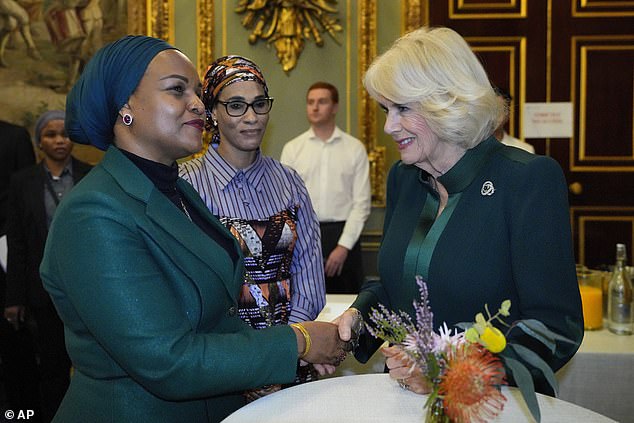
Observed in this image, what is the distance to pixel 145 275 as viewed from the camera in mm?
1547

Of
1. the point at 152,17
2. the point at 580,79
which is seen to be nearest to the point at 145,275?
the point at 152,17

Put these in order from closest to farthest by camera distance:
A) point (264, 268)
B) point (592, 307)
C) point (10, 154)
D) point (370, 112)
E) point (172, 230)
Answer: point (172, 230) → point (264, 268) → point (592, 307) → point (10, 154) → point (370, 112)

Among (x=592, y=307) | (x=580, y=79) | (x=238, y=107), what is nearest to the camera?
(x=238, y=107)

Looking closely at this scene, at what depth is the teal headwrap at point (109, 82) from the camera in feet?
5.58

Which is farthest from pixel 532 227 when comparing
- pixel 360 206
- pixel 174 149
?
pixel 360 206

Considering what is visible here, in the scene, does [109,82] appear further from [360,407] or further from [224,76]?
[360,407]

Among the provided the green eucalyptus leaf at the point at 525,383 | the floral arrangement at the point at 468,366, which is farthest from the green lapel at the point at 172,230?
the green eucalyptus leaf at the point at 525,383

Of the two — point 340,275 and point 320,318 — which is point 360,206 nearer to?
point 340,275

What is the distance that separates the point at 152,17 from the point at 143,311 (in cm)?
526

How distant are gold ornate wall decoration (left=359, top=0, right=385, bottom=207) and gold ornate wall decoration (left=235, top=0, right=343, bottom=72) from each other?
0.76 ft

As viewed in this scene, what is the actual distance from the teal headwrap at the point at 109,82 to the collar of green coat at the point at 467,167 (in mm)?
839

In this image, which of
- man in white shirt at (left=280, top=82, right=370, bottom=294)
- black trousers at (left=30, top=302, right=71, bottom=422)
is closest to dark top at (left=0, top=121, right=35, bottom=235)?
black trousers at (left=30, top=302, right=71, bottom=422)

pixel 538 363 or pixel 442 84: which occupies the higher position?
pixel 442 84

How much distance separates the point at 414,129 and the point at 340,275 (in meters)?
3.78
